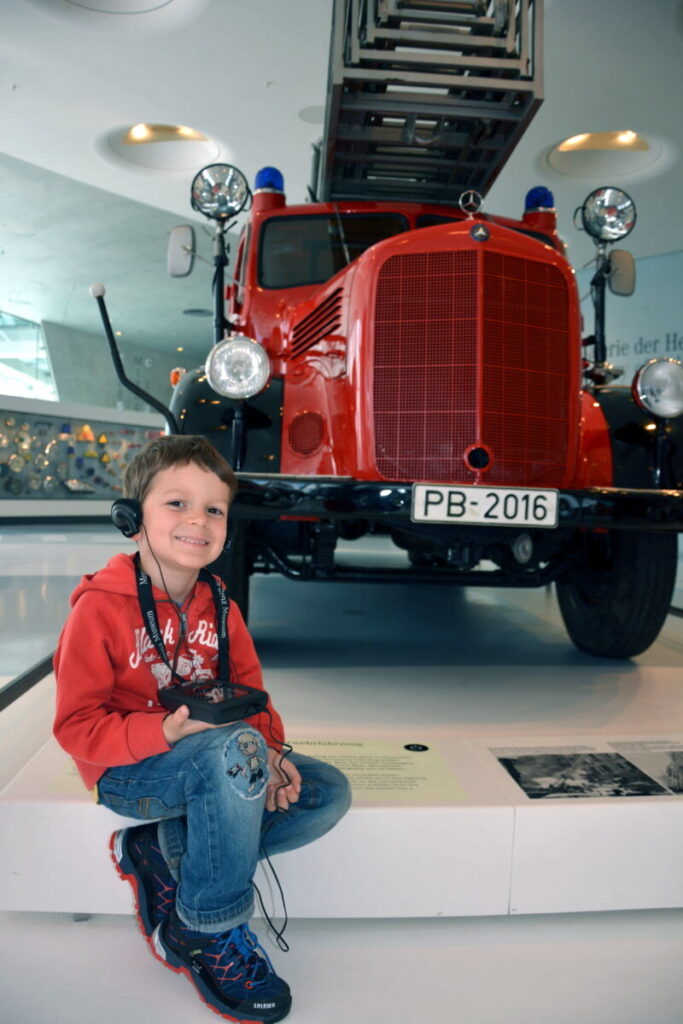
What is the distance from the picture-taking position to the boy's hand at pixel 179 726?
1.23 metres

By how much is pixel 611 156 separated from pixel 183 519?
9.70 metres

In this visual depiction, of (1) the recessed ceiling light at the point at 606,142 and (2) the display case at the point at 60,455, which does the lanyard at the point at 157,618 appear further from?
(2) the display case at the point at 60,455

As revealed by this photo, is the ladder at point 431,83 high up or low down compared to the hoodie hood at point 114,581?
up

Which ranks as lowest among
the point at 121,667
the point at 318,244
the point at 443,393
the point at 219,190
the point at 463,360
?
the point at 121,667

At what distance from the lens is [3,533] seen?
1052 cm

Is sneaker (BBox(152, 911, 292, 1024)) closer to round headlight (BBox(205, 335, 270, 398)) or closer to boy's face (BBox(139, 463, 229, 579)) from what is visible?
boy's face (BBox(139, 463, 229, 579))

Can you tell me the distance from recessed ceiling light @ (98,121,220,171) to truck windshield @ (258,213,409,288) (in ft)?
20.4

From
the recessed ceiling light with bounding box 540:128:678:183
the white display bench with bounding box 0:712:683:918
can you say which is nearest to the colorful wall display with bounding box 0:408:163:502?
the recessed ceiling light with bounding box 540:128:678:183

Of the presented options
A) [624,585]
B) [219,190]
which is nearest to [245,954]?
[624,585]

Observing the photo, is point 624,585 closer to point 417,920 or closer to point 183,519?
point 417,920

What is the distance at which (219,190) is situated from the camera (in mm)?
3258

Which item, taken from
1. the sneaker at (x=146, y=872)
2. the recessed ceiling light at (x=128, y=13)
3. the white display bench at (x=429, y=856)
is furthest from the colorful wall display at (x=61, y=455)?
the sneaker at (x=146, y=872)

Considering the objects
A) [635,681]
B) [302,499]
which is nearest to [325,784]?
[302,499]

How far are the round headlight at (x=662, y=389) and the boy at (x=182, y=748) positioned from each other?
1.62m
